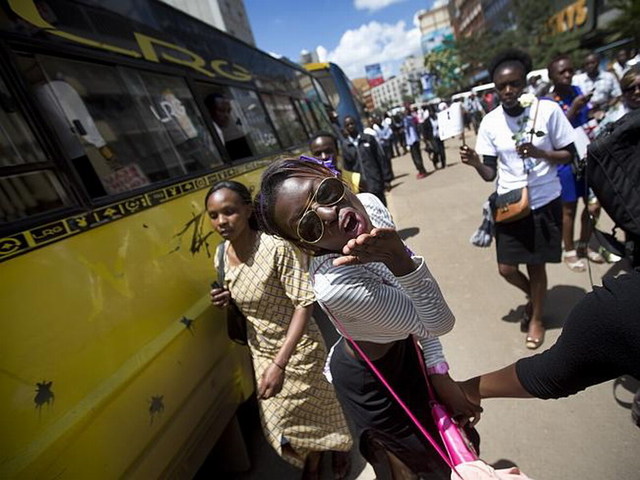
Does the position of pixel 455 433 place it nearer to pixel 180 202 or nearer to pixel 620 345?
pixel 620 345

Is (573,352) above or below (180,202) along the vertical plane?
below

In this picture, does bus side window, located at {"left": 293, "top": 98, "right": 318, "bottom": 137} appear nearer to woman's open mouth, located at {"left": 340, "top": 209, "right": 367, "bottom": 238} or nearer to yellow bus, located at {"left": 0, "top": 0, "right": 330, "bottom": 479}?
yellow bus, located at {"left": 0, "top": 0, "right": 330, "bottom": 479}

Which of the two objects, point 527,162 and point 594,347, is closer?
point 594,347

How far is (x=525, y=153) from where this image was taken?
2.47m

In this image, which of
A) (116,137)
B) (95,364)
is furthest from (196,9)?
(95,364)

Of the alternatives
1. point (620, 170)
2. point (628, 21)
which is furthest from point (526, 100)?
point (628, 21)

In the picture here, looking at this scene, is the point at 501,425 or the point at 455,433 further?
the point at 501,425

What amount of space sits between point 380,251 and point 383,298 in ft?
0.73

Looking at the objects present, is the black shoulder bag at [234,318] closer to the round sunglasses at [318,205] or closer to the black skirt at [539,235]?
the round sunglasses at [318,205]

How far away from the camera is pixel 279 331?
1.94 meters

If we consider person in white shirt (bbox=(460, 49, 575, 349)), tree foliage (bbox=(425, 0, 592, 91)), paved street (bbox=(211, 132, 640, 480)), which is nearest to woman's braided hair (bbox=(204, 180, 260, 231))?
person in white shirt (bbox=(460, 49, 575, 349))

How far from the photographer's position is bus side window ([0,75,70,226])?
1534mm

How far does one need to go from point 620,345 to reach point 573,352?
0.38 feet

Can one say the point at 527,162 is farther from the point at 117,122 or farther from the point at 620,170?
the point at 117,122
